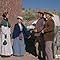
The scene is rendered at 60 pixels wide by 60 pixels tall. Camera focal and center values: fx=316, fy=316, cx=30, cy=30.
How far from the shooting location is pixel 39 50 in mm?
10672

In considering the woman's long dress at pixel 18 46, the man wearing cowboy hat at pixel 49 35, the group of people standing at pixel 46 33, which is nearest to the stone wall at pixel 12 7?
the woman's long dress at pixel 18 46

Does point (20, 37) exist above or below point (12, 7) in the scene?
below

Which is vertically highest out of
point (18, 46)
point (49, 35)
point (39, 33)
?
point (39, 33)

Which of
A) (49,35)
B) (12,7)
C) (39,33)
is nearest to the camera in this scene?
(49,35)

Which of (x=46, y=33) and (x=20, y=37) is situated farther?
(x=20, y=37)

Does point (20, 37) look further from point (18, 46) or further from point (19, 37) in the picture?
point (18, 46)

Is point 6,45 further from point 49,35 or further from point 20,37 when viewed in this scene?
point 49,35

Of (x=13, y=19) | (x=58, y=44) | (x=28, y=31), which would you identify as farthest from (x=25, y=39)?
(x=13, y=19)

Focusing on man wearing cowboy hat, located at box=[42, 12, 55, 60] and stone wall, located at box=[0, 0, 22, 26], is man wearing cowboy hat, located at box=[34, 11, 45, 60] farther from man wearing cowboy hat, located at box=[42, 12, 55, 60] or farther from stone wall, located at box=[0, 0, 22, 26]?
stone wall, located at box=[0, 0, 22, 26]

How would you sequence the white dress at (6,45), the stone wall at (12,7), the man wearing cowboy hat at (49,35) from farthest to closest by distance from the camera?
the stone wall at (12,7), the white dress at (6,45), the man wearing cowboy hat at (49,35)

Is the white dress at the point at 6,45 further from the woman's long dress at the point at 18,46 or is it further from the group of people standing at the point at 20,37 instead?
the woman's long dress at the point at 18,46

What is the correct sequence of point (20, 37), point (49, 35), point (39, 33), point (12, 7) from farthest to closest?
point (12, 7) < point (20, 37) < point (39, 33) < point (49, 35)

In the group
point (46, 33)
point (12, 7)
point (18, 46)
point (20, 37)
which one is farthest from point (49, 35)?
point (12, 7)

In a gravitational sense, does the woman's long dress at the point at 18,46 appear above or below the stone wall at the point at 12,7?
below
